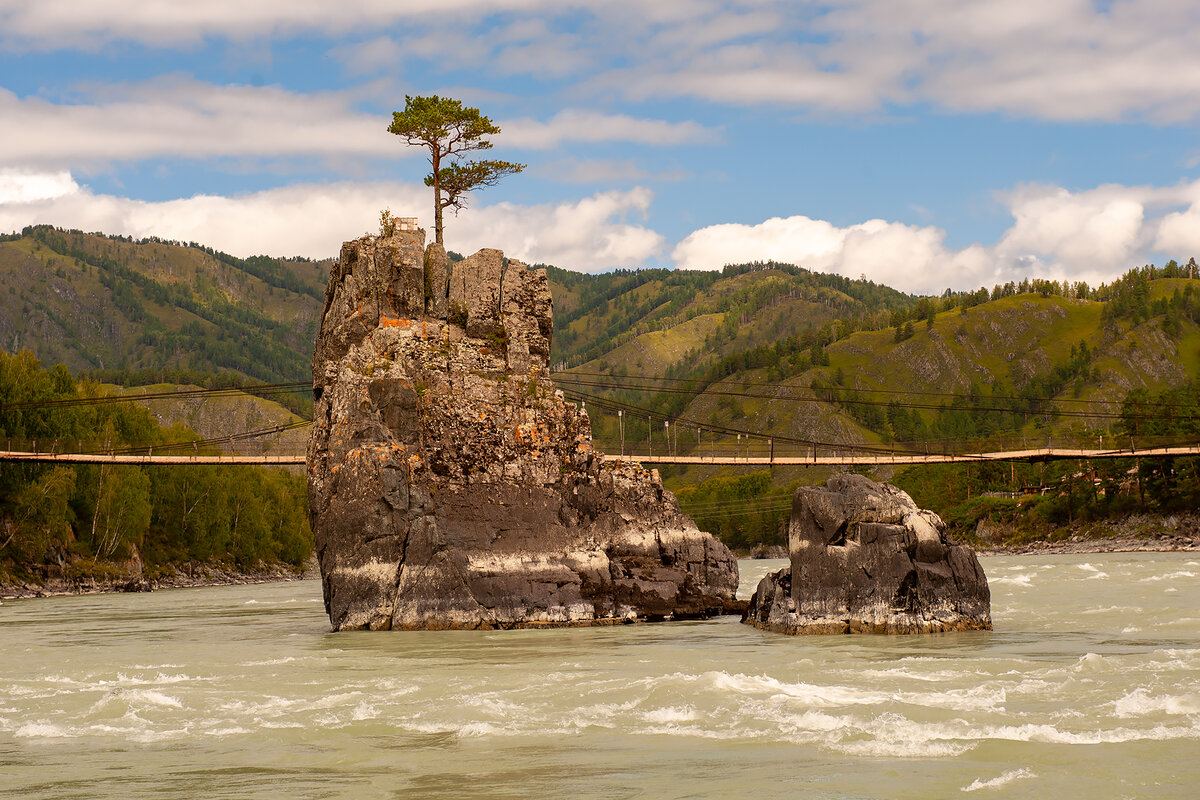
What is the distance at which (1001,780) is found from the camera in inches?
470

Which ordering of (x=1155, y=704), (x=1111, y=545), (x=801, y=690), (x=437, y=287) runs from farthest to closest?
(x=1111, y=545) < (x=437, y=287) < (x=801, y=690) < (x=1155, y=704)

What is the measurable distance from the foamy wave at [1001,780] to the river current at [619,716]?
0.13 feet

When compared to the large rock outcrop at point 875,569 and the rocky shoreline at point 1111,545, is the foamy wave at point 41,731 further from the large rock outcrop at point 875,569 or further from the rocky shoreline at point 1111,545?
the rocky shoreline at point 1111,545

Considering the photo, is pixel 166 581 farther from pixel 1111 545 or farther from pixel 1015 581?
pixel 1111 545

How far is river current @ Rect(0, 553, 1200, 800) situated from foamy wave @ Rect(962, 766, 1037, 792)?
4 cm

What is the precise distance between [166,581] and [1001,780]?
230 feet

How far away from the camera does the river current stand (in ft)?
40.7

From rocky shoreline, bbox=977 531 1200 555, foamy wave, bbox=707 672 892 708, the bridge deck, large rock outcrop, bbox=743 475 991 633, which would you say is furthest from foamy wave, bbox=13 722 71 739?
rocky shoreline, bbox=977 531 1200 555

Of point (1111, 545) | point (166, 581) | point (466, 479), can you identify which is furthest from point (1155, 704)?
point (1111, 545)

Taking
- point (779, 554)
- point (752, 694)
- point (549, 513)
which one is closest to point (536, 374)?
point (549, 513)

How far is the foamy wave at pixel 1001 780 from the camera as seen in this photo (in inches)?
461

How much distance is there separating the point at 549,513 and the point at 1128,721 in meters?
19.2

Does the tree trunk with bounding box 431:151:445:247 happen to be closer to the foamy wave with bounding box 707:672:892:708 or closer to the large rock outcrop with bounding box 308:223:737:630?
the large rock outcrop with bounding box 308:223:737:630

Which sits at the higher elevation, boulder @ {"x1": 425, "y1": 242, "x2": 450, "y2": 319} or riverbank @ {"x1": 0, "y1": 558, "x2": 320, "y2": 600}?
boulder @ {"x1": 425, "y1": 242, "x2": 450, "y2": 319}
